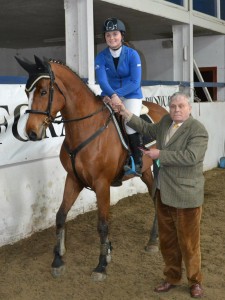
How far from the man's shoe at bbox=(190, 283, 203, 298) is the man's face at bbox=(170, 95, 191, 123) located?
120 cm

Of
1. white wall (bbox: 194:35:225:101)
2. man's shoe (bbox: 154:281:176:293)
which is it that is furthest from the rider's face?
white wall (bbox: 194:35:225:101)

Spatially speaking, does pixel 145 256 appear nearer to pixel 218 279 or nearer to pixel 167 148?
pixel 218 279

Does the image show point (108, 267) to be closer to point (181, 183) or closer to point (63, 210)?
point (63, 210)

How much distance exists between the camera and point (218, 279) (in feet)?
11.2

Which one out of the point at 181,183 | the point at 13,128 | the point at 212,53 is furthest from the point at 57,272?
the point at 212,53

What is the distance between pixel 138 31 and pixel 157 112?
179 inches

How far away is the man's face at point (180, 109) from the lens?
112 inches

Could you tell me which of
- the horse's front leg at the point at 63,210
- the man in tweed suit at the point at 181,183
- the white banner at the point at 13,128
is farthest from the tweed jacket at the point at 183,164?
the white banner at the point at 13,128

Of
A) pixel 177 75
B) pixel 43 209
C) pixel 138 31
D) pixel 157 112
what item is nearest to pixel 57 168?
pixel 43 209

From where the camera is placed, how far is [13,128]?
14.0ft

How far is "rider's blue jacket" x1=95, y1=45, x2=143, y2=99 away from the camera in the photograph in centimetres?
377

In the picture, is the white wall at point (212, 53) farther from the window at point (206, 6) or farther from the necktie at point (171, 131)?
the necktie at point (171, 131)

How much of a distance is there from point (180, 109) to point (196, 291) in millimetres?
1308

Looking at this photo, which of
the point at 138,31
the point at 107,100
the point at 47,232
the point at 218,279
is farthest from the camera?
the point at 138,31
